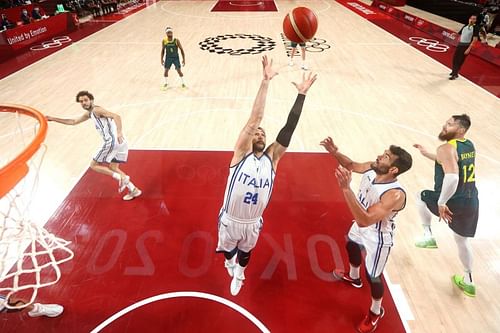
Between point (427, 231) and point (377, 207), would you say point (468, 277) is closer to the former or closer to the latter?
point (427, 231)

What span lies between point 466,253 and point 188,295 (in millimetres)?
3058

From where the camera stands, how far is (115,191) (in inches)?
207

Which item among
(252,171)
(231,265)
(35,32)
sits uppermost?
(252,171)

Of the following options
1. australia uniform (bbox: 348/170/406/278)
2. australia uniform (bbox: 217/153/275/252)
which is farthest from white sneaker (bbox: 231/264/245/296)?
australia uniform (bbox: 348/170/406/278)

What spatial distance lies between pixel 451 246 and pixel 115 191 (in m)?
4.88

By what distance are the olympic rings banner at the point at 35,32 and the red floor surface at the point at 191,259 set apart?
9217 millimetres

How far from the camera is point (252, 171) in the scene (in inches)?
116

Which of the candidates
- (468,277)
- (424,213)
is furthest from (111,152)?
(468,277)

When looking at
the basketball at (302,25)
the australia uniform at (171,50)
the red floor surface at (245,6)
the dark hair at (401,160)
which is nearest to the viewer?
the dark hair at (401,160)

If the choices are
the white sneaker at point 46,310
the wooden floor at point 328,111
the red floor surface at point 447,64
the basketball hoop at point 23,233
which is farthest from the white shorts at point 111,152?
the red floor surface at point 447,64

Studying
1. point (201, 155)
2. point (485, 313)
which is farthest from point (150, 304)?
point (485, 313)

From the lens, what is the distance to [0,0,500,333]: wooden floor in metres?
4.03

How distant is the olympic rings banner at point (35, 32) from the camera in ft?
37.9

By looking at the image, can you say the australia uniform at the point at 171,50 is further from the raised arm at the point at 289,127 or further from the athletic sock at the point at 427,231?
the athletic sock at the point at 427,231
